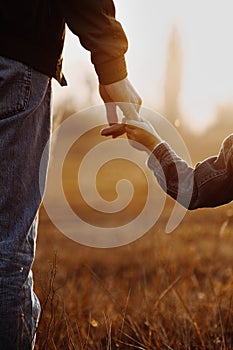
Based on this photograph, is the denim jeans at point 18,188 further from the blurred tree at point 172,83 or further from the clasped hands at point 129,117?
the blurred tree at point 172,83

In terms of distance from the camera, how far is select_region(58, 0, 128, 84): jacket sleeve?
188cm

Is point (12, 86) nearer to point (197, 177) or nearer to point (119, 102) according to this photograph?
point (119, 102)

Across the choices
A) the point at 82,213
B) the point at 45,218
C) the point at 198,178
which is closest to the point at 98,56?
the point at 198,178

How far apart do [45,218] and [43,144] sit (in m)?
8.80

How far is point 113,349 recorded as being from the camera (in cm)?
296

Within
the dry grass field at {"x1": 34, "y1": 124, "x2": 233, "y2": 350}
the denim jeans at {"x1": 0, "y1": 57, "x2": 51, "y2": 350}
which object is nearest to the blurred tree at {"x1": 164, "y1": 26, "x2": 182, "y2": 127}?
the dry grass field at {"x1": 34, "y1": 124, "x2": 233, "y2": 350}

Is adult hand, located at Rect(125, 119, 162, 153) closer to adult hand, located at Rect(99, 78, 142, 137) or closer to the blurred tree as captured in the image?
adult hand, located at Rect(99, 78, 142, 137)

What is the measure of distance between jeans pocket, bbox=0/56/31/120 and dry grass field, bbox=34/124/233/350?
1.44ft

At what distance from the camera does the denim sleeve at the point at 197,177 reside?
1903 mm

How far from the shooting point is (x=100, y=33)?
190 cm

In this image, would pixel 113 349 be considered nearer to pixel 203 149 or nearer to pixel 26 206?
pixel 26 206

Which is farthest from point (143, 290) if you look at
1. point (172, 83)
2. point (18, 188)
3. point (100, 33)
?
point (172, 83)

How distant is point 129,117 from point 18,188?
0.40 metres

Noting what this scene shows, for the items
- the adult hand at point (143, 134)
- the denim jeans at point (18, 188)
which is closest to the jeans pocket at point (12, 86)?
the denim jeans at point (18, 188)
